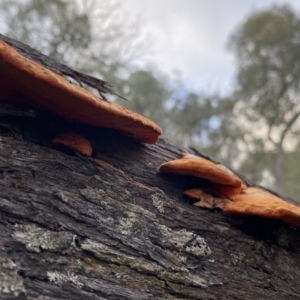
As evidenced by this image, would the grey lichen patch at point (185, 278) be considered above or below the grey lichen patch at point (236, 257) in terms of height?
below

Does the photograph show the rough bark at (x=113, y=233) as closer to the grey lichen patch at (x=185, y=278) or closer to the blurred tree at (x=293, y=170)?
the grey lichen patch at (x=185, y=278)

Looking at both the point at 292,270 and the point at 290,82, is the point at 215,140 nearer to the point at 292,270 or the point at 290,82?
the point at 290,82

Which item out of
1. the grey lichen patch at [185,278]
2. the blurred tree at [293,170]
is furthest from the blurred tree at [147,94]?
the blurred tree at [293,170]

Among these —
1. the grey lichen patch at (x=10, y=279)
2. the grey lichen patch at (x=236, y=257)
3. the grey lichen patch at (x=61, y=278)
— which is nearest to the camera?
the grey lichen patch at (x=10, y=279)

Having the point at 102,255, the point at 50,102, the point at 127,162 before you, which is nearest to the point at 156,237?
the point at 102,255

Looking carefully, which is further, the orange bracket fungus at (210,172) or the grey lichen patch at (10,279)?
the orange bracket fungus at (210,172)

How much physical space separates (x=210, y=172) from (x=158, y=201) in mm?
312

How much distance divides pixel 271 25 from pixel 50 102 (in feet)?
44.2

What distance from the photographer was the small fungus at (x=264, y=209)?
4.67 feet

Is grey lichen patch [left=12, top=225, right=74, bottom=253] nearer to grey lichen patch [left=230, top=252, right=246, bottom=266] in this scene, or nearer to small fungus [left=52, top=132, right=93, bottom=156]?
small fungus [left=52, top=132, right=93, bottom=156]

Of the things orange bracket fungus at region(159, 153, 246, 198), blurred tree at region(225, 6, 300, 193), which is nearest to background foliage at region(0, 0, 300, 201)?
blurred tree at region(225, 6, 300, 193)

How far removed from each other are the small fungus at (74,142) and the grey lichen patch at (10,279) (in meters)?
0.57

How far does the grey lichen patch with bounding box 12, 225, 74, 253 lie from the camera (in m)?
1.13

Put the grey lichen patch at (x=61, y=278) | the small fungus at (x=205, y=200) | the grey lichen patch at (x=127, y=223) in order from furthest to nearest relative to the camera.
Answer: the small fungus at (x=205, y=200), the grey lichen patch at (x=127, y=223), the grey lichen patch at (x=61, y=278)
